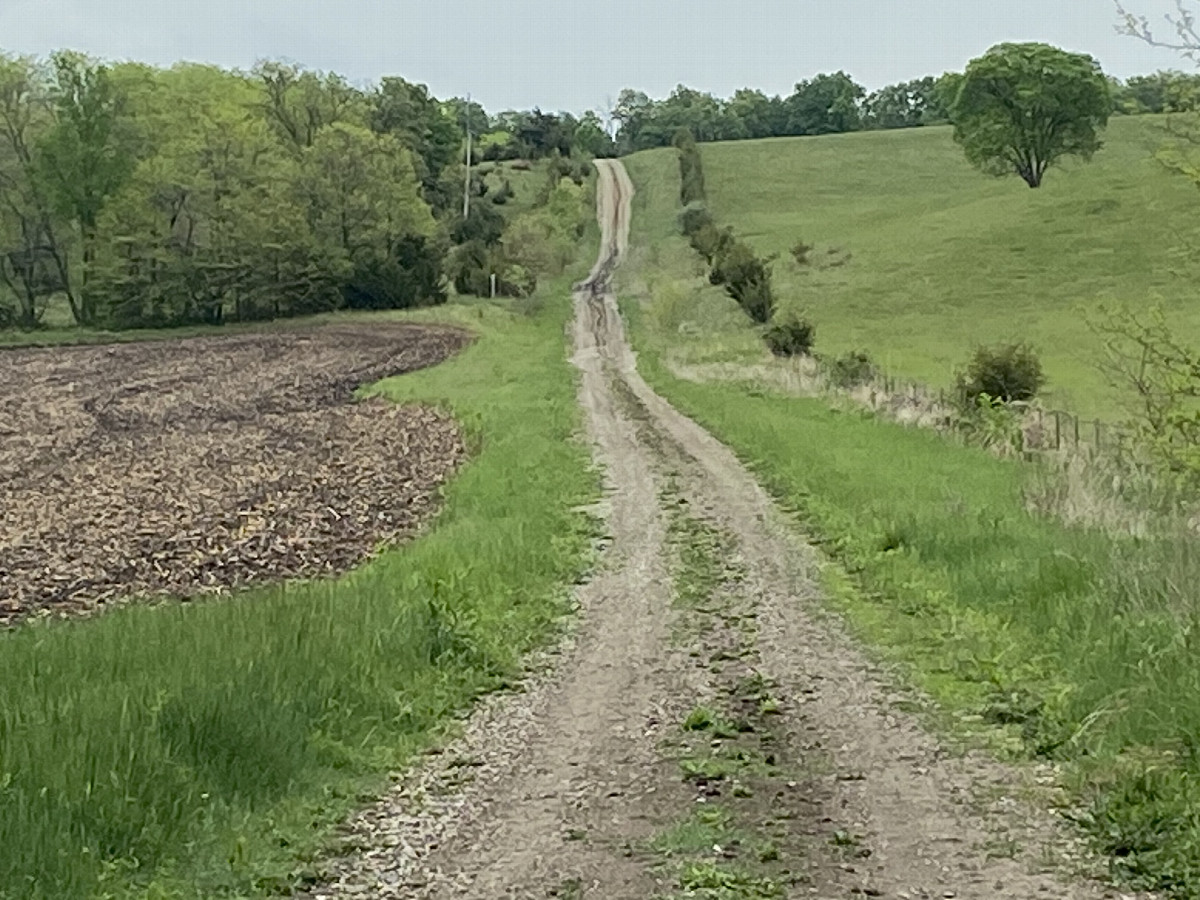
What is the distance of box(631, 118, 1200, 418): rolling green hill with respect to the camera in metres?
49.5

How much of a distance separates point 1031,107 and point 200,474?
81.2 meters

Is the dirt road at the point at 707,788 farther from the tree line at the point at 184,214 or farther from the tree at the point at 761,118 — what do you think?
the tree at the point at 761,118

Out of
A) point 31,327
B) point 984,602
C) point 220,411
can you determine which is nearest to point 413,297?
point 31,327

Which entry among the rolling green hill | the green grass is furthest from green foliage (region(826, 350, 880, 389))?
the green grass

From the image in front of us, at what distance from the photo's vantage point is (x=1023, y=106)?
9562cm

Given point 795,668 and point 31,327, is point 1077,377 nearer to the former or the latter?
point 795,668

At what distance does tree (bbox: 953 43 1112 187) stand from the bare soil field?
57.1 m

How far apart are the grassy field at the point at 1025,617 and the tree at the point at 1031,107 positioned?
77785mm

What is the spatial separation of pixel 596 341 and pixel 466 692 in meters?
47.9

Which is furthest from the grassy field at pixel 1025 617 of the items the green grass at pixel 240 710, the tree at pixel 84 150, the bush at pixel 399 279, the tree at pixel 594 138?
the tree at pixel 594 138

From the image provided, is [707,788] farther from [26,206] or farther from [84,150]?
[26,206]

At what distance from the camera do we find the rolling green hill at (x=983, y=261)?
4953cm

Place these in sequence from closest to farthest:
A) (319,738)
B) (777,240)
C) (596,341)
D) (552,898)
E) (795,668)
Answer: (552,898) < (319,738) < (795,668) < (596,341) < (777,240)

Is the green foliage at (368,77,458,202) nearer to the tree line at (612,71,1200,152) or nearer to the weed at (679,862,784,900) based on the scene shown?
the tree line at (612,71,1200,152)
